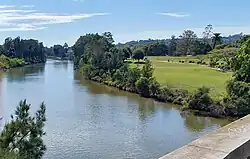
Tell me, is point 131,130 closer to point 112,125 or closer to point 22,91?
point 112,125

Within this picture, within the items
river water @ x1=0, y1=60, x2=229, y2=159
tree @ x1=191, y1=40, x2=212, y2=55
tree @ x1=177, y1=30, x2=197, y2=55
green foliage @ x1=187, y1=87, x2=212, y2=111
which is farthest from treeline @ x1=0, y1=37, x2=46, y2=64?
green foliage @ x1=187, y1=87, x2=212, y2=111

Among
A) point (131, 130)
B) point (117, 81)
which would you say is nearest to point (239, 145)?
point (131, 130)

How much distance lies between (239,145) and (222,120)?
22624mm

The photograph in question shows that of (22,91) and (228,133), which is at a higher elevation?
(228,133)

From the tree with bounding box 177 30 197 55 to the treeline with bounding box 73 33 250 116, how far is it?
31.6 m

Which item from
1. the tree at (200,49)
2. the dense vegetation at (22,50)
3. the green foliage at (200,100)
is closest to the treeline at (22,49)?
the dense vegetation at (22,50)

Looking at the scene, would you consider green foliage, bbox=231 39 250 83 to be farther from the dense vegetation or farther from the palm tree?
the dense vegetation

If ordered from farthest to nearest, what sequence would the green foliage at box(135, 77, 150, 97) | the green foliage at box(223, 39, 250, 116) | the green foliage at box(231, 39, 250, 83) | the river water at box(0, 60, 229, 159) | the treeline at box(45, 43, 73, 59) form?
the treeline at box(45, 43, 73, 59) < the green foliage at box(135, 77, 150, 97) < the green foliage at box(231, 39, 250, 83) < the green foliage at box(223, 39, 250, 116) < the river water at box(0, 60, 229, 159)

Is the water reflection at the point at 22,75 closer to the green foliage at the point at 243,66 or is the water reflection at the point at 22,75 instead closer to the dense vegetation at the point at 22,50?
the dense vegetation at the point at 22,50

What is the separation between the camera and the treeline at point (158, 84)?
2452cm

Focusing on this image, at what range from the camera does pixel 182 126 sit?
2094 cm

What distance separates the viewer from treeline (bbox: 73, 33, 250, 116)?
80.4ft

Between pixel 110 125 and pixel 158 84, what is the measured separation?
13.0 meters

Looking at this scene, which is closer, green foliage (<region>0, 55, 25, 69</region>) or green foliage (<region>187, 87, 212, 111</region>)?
green foliage (<region>187, 87, 212, 111</region>)
